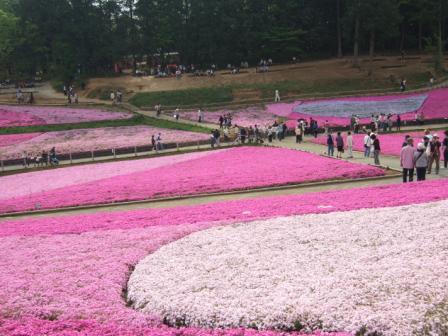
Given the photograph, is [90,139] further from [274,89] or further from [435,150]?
[435,150]

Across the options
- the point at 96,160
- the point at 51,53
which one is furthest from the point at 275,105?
the point at 51,53

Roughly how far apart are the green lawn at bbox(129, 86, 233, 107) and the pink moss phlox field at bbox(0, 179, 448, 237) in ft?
143

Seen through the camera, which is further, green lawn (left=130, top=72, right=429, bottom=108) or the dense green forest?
the dense green forest

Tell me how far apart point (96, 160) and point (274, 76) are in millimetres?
37862

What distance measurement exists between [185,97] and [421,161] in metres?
47.0

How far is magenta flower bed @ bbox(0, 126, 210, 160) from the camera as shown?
44.5 m

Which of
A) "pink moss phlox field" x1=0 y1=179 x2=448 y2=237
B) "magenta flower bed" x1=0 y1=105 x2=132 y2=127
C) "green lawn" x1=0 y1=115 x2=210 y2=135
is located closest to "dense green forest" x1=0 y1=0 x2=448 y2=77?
"magenta flower bed" x1=0 y1=105 x2=132 y2=127

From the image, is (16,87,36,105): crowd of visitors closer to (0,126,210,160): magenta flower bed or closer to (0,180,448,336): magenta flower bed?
(0,126,210,160): magenta flower bed

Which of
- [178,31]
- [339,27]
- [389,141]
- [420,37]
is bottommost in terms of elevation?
[389,141]

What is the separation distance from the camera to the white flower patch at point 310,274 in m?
10.1

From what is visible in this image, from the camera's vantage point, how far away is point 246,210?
20297 millimetres

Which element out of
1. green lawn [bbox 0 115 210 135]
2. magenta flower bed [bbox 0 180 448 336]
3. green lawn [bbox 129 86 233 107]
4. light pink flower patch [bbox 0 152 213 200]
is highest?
green lawn [bbox 129 86 233 107]

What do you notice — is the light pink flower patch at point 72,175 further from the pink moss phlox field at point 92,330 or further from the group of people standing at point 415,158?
the pink moss phlox field at point 92,330

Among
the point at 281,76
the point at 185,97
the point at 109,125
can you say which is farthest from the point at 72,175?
the point at 281,76
